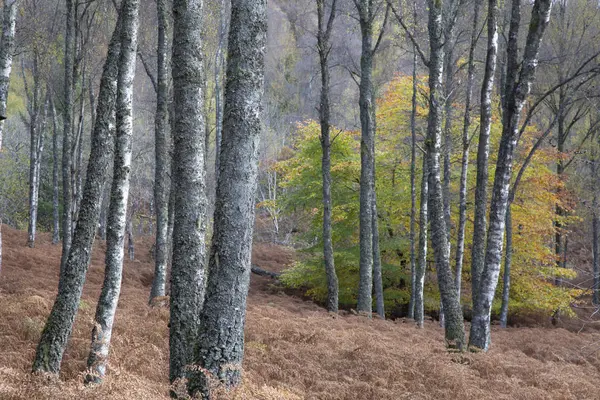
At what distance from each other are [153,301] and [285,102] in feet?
99.5

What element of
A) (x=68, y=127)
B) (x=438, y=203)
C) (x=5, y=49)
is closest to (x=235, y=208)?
(x=438, y=203)

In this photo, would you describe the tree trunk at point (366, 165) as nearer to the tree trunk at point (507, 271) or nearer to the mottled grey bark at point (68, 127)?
the tree trunk at point (507, 271)

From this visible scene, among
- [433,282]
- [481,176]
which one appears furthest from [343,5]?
[433,282]

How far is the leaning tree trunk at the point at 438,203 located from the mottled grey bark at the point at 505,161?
35cm

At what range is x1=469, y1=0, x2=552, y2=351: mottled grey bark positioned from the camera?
780 cm

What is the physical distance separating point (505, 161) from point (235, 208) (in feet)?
18.8

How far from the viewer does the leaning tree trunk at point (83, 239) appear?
17.5 ft

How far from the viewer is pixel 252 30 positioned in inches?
155

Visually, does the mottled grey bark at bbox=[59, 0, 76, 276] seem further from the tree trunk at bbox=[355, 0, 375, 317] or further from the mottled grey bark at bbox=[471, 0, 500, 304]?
the mottled grey bark at bbox=[471, 0, 500, 304]

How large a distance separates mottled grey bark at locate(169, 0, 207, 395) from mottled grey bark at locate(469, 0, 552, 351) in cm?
528

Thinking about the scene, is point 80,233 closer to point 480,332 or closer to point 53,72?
point 480,332

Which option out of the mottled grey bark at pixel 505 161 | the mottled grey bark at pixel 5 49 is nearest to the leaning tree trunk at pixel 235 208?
the mottled grey bark at pixel 505 161

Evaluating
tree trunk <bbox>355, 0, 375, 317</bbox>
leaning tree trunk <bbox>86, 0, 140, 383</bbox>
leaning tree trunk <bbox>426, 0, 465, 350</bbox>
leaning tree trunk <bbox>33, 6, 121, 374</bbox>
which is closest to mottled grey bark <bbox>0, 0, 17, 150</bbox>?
leaning tree trunk <bbox>33, 6, 121, 374</bbox>

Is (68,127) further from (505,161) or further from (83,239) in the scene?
(505,161)
